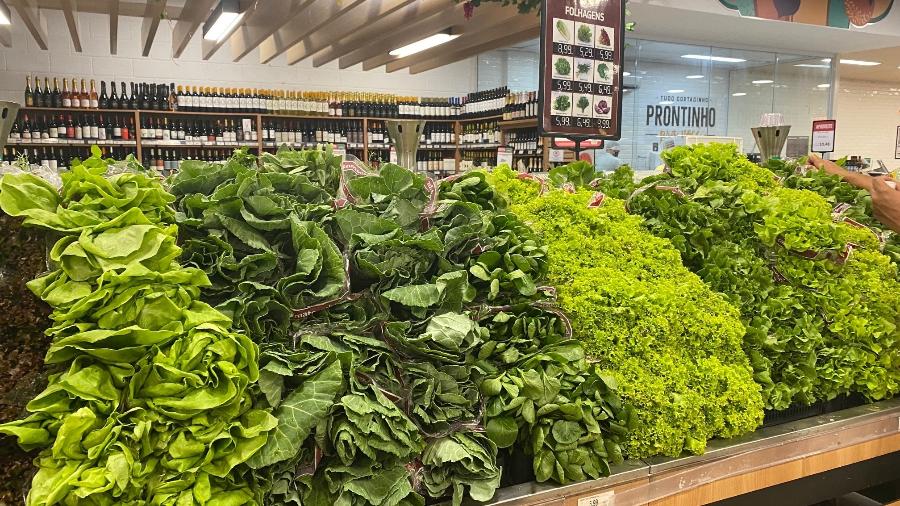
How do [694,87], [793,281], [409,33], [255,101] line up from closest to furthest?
[793,281]
[409,33]
[255,101]
[694,87]

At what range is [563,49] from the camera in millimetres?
2809

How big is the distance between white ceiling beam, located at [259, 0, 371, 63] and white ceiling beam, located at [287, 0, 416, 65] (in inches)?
6.5

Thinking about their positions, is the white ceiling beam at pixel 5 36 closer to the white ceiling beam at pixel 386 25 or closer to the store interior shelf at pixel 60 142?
the store interior shelf at pixel 60 142

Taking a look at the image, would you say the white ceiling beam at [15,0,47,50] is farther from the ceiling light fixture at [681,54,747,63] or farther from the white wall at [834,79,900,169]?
the white wall at [834,79,900,169]

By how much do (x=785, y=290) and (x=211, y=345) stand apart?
1764 millimetres

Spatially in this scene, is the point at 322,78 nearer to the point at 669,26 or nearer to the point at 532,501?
the point at 669,26

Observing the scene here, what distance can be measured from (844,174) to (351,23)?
4.39 metres

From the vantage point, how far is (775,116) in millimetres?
3453

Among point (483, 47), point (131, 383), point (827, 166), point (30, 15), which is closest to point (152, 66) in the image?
point (30, 15)

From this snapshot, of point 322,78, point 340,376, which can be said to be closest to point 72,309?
point 340,376

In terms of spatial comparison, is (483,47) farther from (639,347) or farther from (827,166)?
(639,347)

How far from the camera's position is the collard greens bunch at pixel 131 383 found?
1062mm

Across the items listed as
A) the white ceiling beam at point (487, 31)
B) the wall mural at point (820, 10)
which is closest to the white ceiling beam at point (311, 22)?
the white ceiling beam at point (487, 31)

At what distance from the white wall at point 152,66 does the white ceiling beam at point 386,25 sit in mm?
1677
